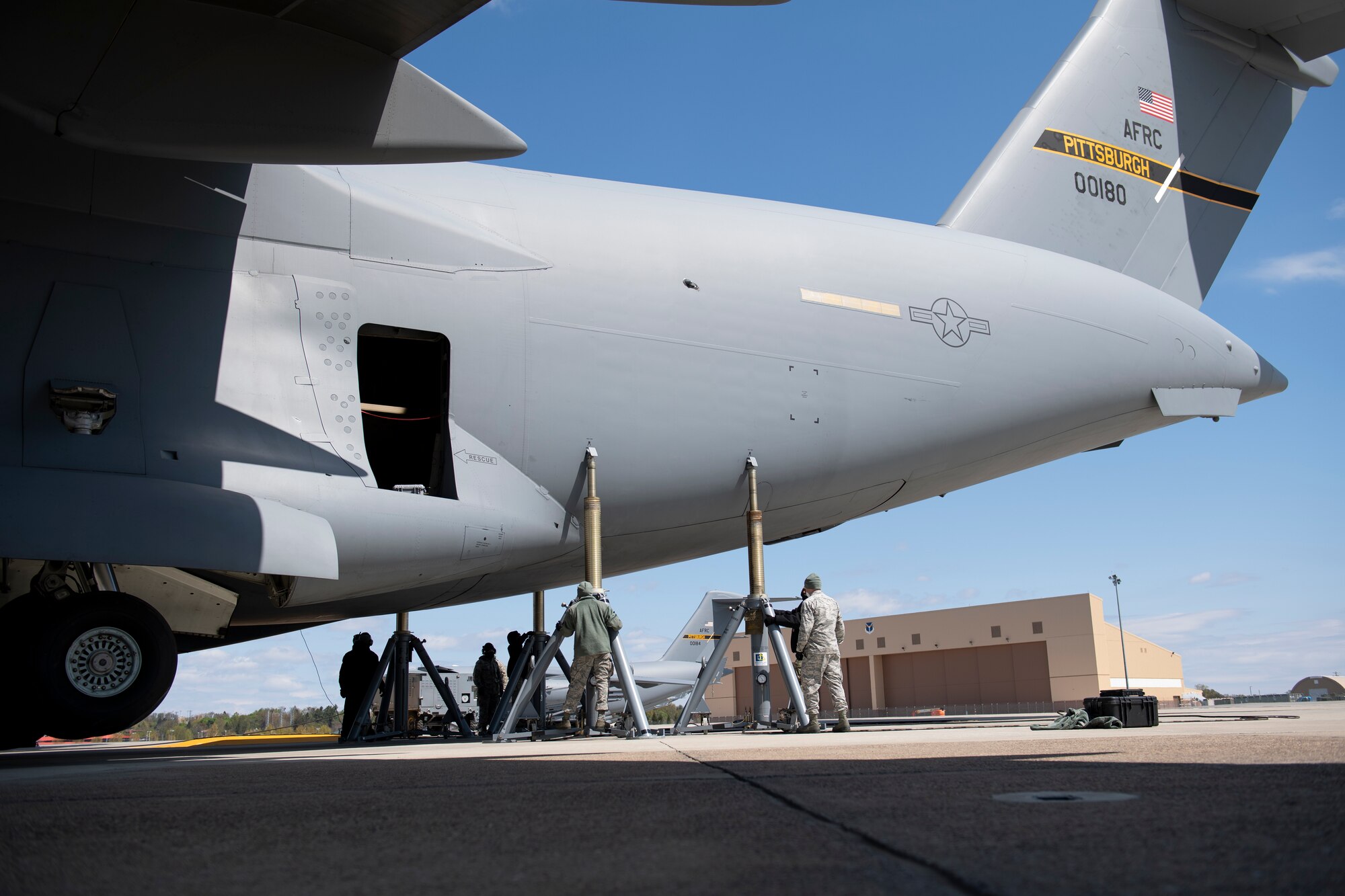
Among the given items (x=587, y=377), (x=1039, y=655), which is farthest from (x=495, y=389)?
(x=1039, y=655)

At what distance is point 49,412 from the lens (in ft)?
20.2

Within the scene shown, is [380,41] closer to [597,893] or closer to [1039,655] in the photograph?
[597,893]

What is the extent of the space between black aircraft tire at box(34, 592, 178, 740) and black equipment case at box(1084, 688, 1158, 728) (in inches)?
237

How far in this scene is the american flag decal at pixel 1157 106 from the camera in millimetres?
11625

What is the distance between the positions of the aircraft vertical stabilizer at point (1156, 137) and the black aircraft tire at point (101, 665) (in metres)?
8.13

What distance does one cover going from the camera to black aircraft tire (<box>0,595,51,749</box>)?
5680 mm

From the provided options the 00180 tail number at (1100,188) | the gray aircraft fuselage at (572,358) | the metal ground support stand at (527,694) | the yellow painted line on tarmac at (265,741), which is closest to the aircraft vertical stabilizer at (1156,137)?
the 00180 tail number at (1100,188)

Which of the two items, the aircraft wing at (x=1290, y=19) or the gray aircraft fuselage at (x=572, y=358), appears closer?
the gray aircraft fuselage at (x=572, y=358)

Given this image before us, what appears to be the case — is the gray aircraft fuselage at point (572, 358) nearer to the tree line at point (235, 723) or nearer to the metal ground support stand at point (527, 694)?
the metal ground support stand at point (527, 694)

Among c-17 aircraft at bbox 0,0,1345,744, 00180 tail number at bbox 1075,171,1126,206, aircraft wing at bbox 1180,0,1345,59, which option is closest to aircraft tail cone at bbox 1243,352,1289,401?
c-17 aircraft at bbox 0,0,1345,744

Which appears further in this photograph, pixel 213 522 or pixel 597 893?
pixel 213 522

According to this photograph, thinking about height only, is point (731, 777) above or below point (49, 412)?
below

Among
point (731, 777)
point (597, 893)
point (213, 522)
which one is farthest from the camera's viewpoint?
point (213, 522)

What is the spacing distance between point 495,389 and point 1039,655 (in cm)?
Answer: 2909
